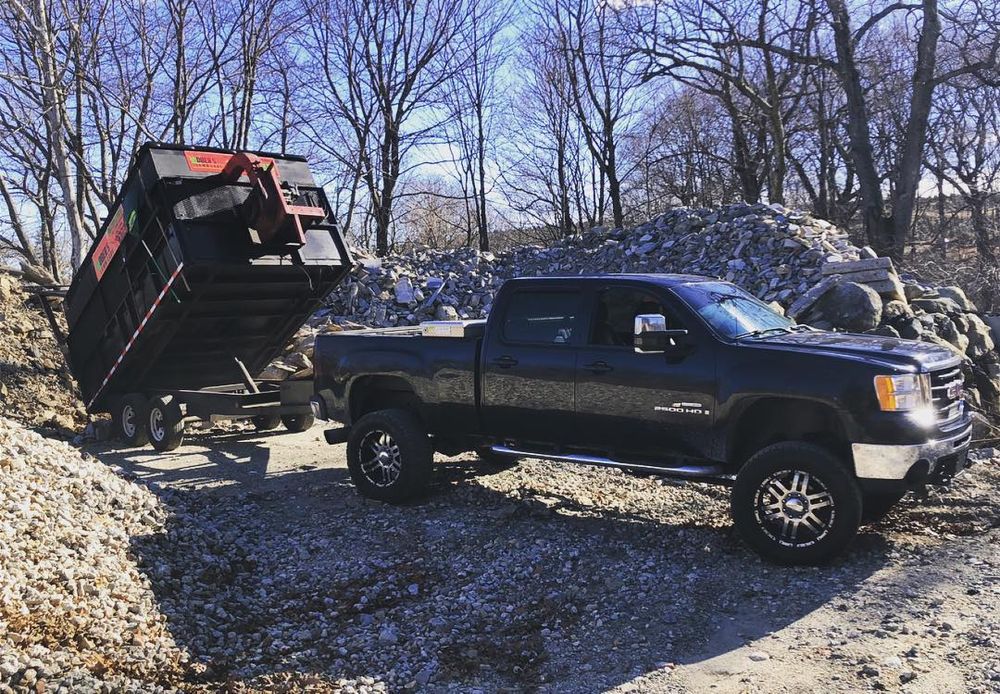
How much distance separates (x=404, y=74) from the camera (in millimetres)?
31297

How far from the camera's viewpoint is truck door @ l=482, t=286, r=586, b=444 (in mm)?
6750

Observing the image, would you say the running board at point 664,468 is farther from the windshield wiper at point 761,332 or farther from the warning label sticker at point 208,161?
the warning label sticker at point 208,161

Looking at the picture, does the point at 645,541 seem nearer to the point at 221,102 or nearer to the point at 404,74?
the point at 221,102

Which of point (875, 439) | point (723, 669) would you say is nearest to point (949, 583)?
point (875, 439)

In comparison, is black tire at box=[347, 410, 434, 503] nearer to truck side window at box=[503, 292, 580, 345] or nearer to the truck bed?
the truck bed

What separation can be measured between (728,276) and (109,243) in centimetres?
1070

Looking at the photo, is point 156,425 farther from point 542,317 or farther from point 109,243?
point 542,317

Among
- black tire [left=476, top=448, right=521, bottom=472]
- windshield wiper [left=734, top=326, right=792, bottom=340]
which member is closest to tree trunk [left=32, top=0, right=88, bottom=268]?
black tire [left=476, top=448, right=521, bottom=472]

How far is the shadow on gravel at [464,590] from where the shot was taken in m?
4.70

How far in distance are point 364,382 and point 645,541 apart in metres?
3.08

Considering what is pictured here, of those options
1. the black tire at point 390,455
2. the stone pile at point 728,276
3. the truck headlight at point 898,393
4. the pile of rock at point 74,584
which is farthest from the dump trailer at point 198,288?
the truck headlight at point 898,393

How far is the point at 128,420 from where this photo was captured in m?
Answer: 10.5

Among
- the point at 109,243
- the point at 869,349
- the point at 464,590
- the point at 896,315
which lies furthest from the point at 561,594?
the point at 896,315

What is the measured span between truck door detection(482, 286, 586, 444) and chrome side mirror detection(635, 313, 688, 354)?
70 cm
